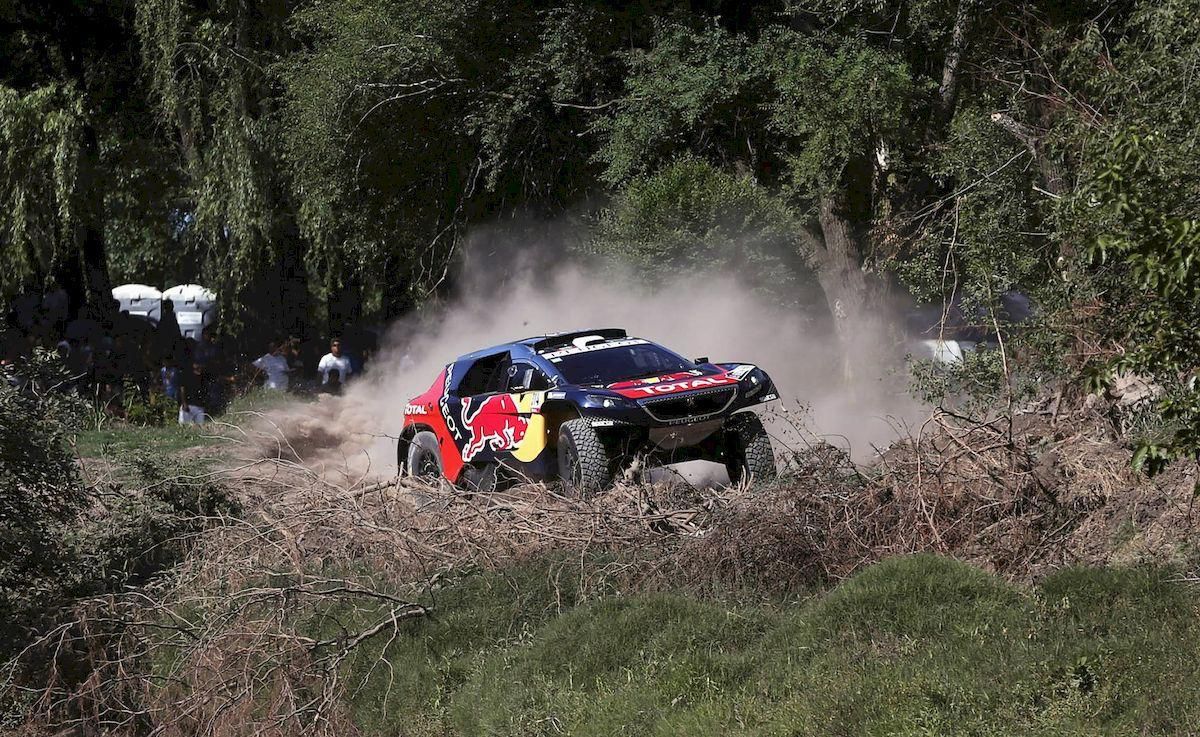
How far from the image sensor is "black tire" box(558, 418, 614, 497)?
12932mm

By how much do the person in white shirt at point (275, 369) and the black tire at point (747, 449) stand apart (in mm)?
13016

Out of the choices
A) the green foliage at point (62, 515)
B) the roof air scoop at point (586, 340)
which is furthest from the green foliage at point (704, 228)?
the green foliage at point (62, 515)

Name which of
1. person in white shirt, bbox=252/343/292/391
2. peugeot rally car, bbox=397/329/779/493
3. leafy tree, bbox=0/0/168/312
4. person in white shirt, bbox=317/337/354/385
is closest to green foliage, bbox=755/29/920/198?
peugeot rally car, bbox=397/329/779/493

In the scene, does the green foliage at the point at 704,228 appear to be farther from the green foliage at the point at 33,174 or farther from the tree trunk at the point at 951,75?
the green foliage at the point at 33,174

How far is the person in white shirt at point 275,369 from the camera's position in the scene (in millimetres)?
25109

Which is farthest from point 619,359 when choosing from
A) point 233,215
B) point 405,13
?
point 233,215

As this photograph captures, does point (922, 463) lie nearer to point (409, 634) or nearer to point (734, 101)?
point (409, 634)

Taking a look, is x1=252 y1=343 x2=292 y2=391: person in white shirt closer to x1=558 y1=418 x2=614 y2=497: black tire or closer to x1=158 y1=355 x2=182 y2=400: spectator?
x1=158 y1=355 x2=182 y2=400: spectator

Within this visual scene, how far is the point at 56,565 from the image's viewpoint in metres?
11.7

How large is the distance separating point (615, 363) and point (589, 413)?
1.54 metres

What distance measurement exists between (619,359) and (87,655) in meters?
6.02

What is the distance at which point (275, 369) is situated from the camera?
25.3 meters

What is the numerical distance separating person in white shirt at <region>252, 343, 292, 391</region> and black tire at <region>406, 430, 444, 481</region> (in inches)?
359

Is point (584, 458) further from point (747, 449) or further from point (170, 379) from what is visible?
point (170, 379)
